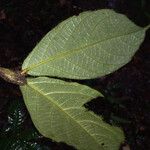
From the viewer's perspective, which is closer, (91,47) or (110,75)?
(91,47)

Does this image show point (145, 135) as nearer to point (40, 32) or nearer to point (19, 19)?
point (40, 32)

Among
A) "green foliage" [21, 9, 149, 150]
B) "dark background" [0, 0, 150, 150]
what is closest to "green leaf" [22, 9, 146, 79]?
"green foliage" [21, 9, 149, 150]

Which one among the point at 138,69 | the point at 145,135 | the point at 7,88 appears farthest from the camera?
the point at 138,69

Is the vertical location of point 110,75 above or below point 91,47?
below

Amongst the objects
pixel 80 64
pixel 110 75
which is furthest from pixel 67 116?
pixel 110 75

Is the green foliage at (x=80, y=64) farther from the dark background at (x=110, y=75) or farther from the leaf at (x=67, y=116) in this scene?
the dark background at (x=110, y=75)

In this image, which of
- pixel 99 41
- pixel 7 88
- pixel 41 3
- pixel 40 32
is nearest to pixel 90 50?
pixel 99 41

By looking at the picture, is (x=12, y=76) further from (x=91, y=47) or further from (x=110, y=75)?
(x=110, y=75)
